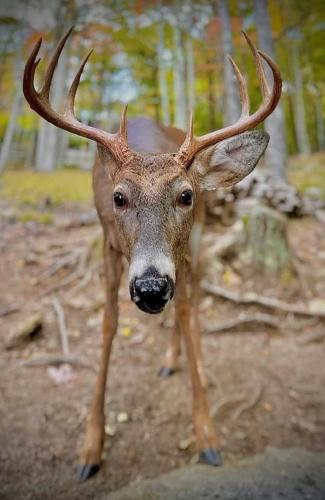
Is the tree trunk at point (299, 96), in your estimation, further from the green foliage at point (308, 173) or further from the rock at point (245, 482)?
the rock at point (245, 482)

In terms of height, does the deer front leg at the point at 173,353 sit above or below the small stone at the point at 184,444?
above

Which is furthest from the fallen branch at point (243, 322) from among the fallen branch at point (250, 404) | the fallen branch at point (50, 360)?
the fallen branch at point (50, 360)

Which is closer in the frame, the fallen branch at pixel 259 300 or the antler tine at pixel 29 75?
the antler tine at pixel 29 75

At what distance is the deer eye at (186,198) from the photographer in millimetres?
2529

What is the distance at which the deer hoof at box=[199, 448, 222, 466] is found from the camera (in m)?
3.03

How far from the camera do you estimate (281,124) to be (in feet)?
27.4

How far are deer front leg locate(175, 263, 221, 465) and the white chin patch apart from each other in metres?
0.92

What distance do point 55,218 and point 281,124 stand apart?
4852 mm

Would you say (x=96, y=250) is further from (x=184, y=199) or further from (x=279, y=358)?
(x=184, y=199)

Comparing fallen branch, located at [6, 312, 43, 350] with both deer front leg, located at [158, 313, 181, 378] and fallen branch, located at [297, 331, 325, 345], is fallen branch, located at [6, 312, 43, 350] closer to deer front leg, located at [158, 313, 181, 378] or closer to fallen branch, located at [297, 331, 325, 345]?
deer front leg, located at [158, 313, 181, 378]

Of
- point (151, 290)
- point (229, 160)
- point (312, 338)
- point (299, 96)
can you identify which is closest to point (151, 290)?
point (151, 290)

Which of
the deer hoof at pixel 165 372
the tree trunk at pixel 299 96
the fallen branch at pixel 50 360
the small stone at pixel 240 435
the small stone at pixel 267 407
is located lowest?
the small stone at pixel 240 435

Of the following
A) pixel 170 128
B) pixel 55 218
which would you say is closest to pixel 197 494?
pixel 170 128

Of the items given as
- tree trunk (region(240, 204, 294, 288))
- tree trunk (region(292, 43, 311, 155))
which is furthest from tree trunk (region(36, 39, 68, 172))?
tree trunk (region(240, 204, 294, 288))
